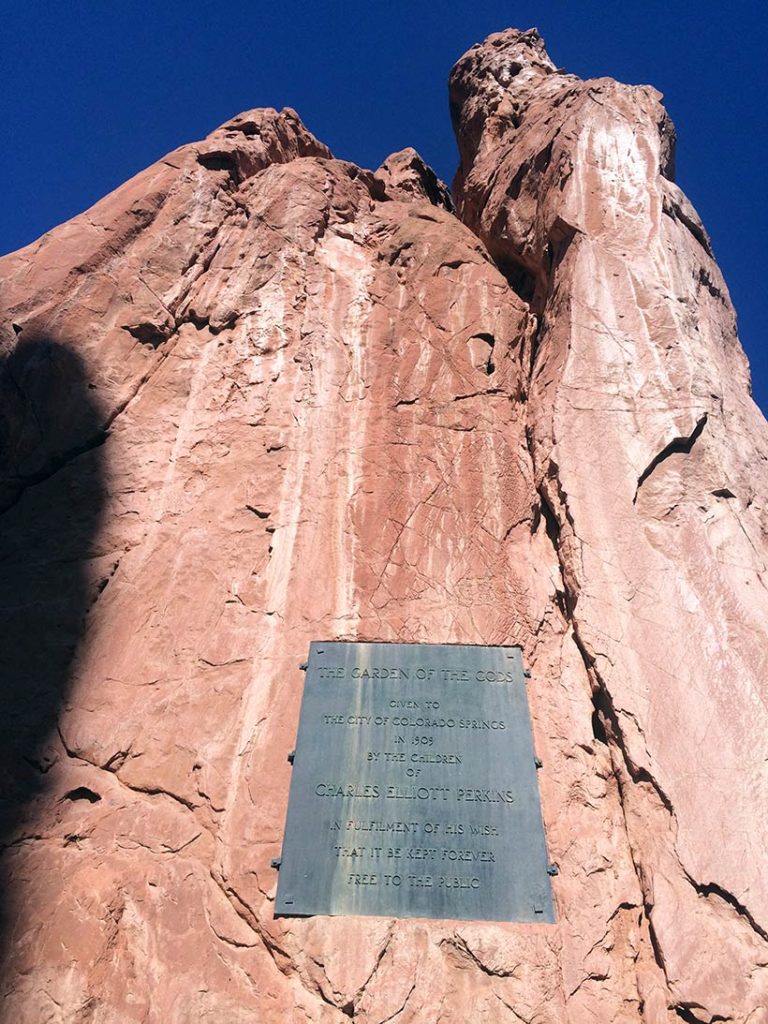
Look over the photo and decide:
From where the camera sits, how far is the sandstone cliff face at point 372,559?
3715 millimetres

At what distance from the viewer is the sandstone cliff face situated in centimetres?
371

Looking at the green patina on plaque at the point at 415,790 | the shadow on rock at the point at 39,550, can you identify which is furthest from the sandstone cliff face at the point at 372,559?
the green patina on plaque at the point at 415,790

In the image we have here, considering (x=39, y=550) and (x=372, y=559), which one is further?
(x=39, y=550)

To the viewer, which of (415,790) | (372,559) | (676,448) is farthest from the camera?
(372,559)

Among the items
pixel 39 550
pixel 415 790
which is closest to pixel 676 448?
pixel 415 790

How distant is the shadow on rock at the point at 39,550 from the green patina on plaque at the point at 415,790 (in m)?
1.75

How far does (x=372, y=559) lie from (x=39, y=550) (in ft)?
9.15

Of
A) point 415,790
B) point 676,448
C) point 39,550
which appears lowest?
point 415,790

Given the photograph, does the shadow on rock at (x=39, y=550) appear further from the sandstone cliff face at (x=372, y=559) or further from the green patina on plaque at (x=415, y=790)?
the green patina on plaque at (x=415, y=790)

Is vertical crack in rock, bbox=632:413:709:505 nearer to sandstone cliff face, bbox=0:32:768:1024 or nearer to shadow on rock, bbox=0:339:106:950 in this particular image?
sandstone cliff face, bbox=0:32:768:1024

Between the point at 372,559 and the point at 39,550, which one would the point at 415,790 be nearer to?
the point at 372,559

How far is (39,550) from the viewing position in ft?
18.8

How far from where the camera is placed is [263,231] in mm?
8359

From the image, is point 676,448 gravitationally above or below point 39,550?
above
